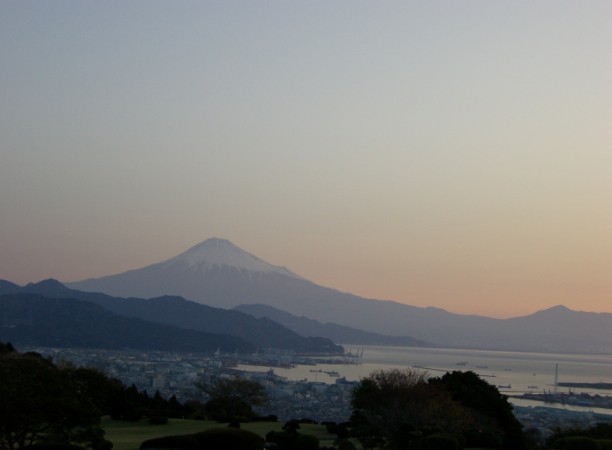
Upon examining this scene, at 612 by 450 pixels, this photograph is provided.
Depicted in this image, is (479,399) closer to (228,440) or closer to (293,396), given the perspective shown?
(228,440)

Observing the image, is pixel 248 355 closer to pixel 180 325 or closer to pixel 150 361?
pixel 180 325

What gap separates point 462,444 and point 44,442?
36.2 ft

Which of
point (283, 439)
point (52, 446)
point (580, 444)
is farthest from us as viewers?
point (580, 444)

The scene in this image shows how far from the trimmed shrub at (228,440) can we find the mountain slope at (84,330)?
95687 mm

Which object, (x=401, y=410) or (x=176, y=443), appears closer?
(x=176, y=443)

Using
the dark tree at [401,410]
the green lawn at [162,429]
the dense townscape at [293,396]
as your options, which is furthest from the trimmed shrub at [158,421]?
the dense townscape at [293,396]

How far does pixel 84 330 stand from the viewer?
388ft

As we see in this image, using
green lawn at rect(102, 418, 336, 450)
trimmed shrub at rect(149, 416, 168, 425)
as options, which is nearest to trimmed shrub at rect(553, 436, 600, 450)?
green lawn at rect(102, 418, 336, 450)

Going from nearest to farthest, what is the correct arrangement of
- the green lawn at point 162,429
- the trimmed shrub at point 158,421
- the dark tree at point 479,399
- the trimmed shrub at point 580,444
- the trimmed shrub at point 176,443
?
the trimmed shrub at point 176,443
the trimmed shrub at point 580,444
the green lawn at point 162,429
the trimmed shrub at point 158,421
the dark tree at point 479,399

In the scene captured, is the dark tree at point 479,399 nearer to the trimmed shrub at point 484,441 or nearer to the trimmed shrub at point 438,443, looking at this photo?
the trimmed shrub at point 484,441

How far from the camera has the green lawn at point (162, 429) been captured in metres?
23.7

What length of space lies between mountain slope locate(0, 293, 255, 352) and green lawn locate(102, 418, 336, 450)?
84.4 m

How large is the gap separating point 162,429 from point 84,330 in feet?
313

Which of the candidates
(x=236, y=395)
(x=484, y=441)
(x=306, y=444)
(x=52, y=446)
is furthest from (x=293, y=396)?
(x=52, y=446)
